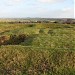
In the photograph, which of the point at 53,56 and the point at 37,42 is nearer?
the point at 53,56

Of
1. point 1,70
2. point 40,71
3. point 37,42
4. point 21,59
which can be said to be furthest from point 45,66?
point 37,42

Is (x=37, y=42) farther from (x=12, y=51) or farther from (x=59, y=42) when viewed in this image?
(x=12, y=51)

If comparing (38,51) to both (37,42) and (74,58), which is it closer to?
(74,58)

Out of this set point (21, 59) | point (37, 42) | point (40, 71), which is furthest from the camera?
point (37, 42)

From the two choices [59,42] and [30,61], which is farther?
[59,42]

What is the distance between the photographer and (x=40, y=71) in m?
23.6

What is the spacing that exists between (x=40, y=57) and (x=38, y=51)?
0.78 meters

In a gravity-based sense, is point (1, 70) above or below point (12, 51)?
below

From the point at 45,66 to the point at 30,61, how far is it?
1785 mm

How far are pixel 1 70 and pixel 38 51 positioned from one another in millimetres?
4444

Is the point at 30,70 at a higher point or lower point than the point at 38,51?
lower

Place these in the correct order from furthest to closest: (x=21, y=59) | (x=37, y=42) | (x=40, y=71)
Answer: (x=37, y=42), (x=21, y=59), (x=40, y=71)

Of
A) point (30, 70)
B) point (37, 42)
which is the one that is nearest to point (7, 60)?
point (30, 70)

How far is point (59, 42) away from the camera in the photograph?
33812 mm
